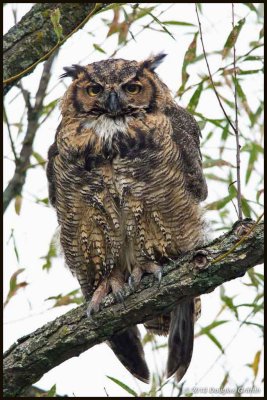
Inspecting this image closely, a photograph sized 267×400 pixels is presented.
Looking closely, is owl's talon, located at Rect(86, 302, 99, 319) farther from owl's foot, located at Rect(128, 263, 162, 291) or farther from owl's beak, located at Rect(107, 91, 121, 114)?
owl's beak, located at Rect(107, 91, 121, 114)

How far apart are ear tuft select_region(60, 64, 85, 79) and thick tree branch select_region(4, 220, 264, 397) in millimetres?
1114

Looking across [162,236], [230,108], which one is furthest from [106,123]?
[230,108]

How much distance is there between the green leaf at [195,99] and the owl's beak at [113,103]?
21.1 inches

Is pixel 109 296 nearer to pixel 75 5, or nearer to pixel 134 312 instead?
pixel 134 312

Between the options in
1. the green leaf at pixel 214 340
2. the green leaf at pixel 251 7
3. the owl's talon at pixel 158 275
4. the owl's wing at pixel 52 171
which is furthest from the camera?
the green leaf at pixel 214 340

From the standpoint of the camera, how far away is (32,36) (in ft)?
10.3

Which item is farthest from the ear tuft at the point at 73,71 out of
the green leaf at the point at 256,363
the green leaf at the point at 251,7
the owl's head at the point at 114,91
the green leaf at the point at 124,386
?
the green leaf at the point at 256,363

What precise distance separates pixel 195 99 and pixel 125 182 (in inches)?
30.7

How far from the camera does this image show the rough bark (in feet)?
10.1

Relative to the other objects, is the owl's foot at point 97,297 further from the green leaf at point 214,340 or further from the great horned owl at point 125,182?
the green leaf at point 214,340

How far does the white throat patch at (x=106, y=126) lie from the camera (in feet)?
10.1

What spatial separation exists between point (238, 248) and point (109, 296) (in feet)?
2.23

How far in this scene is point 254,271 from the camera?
379cm

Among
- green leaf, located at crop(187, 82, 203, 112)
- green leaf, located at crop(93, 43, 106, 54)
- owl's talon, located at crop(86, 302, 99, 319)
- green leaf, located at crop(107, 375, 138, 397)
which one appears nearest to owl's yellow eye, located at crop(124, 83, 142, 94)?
green leaf, located at crop(187, 82, 203, 112)
